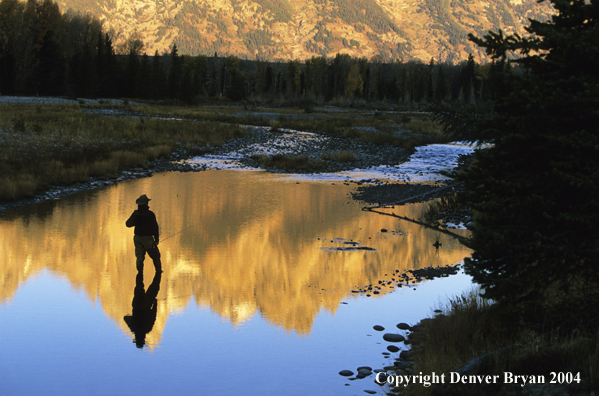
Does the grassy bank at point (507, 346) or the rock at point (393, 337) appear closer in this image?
the grassy bank at point (507, 346)

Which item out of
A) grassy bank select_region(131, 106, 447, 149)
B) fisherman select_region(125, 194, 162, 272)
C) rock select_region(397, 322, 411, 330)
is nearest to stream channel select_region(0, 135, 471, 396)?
rock select_region(397, 322, 411, 330)

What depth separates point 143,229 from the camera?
11516mm

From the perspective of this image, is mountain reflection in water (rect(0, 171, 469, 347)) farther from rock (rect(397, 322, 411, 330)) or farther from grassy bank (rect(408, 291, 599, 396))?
grassy bank (rect(408, 291, 599, 396))

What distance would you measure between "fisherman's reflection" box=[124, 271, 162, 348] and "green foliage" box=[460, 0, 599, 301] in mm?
5225

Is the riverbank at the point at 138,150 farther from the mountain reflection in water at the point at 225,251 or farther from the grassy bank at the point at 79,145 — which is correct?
the mountain reflection in water at the point at 225,251

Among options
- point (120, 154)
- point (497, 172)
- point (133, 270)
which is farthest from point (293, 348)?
point (120, 154)

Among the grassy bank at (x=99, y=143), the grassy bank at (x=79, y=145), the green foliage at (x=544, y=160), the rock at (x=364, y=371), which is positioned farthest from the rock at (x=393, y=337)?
the grassy bank at (x=79, y=145)

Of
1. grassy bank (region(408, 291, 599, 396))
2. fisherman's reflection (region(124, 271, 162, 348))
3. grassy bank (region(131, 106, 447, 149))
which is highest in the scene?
grassy bank (region(131, 106, 447, 149))

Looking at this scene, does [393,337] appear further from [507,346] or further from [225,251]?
[225,251]

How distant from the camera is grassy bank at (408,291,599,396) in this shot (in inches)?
224

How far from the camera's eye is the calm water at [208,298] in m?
7.77

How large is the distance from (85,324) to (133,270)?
316 centimetres

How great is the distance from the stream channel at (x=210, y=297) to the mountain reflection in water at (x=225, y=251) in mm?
48

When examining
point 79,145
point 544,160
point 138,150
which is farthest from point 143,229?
point 138,150
